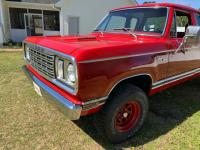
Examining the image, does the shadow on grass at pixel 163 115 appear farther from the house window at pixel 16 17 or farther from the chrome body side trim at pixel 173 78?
the house window at pixel 16 17

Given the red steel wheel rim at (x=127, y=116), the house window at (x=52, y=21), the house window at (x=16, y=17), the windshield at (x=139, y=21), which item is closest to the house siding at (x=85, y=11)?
the house window at (x=52, y=21)

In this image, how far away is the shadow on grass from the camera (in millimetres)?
3158

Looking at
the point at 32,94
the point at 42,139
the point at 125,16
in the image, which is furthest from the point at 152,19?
the point at 32,94

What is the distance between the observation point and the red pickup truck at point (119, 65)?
7.76ft

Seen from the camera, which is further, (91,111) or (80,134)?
(80,134)

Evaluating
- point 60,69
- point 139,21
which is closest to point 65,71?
point 60,69

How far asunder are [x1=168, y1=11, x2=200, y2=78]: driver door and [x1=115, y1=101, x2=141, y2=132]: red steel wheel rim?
0.95m

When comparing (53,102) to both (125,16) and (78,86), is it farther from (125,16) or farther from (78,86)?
(125,16)

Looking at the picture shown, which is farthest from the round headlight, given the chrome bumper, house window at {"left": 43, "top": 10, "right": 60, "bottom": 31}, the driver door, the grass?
house window at {"left": 43, "top": 10, "right": 60, "bottom": 31}

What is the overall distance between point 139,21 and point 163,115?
1.85 meters

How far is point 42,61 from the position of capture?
298 centimetres

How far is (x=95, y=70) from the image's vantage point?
2340 mm

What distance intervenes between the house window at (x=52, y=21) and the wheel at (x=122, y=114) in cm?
1422

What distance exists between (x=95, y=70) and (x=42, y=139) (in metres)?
1.48
